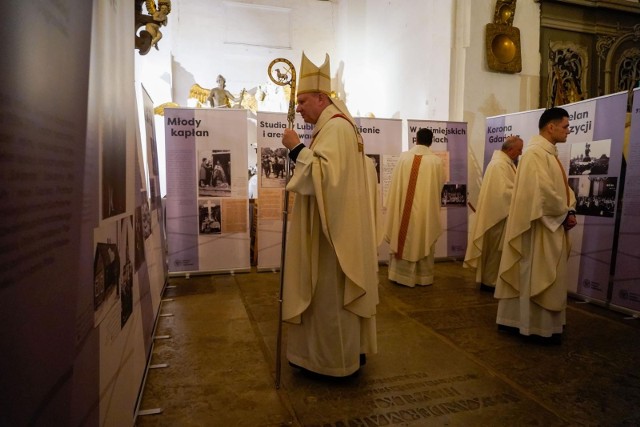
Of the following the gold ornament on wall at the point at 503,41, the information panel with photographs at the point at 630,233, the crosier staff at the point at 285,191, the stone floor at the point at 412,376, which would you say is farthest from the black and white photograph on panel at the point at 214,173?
the gold ornament on wall at the point at 503,41

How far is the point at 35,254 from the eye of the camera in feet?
3.06

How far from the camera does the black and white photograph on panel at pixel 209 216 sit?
546 centimetres

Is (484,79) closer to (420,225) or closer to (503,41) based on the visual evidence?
(503,41)

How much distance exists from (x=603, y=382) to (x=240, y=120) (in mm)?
4651

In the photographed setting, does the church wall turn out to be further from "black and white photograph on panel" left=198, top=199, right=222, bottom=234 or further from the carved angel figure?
the carved angel figure

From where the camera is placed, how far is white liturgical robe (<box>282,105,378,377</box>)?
249cm

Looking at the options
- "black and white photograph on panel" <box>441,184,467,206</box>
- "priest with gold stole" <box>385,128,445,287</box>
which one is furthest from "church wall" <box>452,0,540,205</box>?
"priest with gold stole" <box>385,128,445,287</box>

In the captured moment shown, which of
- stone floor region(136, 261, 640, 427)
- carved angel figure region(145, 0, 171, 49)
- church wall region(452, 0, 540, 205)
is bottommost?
stone floor region(136, 261, 640, 427)

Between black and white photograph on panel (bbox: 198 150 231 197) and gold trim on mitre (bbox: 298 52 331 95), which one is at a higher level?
gold trim on mitre (bbox: 298 52 331 95)

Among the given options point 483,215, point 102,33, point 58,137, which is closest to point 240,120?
point 483,215

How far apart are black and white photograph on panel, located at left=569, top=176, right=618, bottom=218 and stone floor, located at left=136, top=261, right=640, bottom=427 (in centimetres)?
107

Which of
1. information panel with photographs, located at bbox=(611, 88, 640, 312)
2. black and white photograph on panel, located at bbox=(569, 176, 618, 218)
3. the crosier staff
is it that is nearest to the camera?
the crosier staff

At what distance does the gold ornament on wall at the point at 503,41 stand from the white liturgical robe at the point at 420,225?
292 centimetres

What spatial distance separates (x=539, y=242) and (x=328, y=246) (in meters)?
1.83
